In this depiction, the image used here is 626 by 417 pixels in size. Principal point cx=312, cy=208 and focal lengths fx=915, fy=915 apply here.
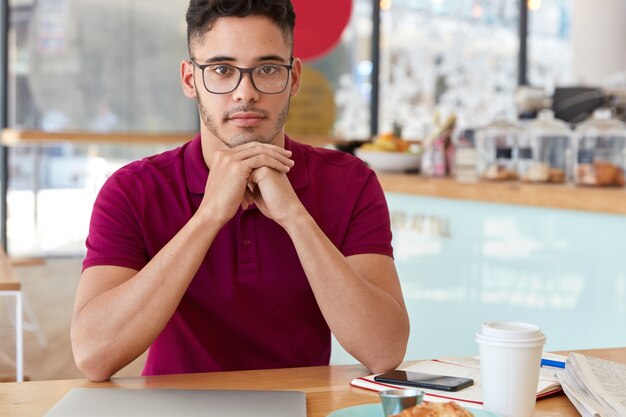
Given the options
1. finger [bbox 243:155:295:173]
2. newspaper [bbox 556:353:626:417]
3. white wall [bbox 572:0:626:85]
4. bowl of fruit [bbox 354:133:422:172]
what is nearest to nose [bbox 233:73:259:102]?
finger [bbox 243:155:295:173]

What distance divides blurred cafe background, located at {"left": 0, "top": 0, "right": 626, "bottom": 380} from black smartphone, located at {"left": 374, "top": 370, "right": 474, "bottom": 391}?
2.08 meters

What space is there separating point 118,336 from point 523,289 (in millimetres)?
1959

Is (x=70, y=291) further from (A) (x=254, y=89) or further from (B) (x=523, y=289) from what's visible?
(A) (x=254, y=89)

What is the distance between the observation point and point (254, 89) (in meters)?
1.66

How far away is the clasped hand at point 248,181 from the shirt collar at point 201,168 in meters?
0.12

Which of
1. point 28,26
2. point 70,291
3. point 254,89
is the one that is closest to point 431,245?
point 254,89

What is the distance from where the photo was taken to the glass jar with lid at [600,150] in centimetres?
316

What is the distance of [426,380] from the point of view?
4.25 ft

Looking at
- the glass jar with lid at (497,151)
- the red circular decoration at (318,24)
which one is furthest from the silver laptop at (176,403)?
the red circular decoration at (318,24)

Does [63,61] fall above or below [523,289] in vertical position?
above

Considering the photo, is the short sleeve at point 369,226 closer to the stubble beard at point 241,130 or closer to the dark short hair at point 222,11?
the stubble beard at point 241,130

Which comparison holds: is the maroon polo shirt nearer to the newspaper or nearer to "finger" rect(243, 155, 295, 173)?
"finger" rect(243, 155, 295, 173)

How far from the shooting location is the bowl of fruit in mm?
3889

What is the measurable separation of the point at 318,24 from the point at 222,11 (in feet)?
11.2
